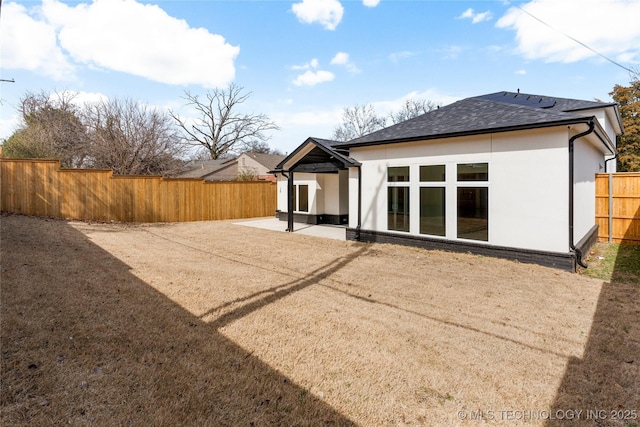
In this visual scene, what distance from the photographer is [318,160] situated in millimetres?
12992

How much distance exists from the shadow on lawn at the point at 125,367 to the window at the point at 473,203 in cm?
574

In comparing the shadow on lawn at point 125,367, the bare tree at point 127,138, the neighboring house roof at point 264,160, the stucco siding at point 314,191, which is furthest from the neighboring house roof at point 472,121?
the neighboring house roof at point 264,160

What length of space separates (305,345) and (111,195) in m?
13.6

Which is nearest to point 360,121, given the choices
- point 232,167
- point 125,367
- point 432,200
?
point 232,167

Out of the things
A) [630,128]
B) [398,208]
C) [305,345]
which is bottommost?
[305,345]

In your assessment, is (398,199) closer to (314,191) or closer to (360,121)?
(314,191)

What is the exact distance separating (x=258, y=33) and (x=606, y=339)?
1413cm

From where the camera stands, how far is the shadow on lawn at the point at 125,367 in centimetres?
244

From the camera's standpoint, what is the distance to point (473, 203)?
8.32 meters

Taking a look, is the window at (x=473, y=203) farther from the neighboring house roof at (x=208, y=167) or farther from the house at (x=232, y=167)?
the neighboring house roof at (x=208, y=167)

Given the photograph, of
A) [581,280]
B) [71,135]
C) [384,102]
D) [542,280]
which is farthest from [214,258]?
[384,102]

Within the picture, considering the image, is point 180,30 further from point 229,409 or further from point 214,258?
point 229,409

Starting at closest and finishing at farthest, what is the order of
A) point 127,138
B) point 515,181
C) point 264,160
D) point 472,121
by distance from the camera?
point 515,181 → point 472,121 → point 127,138 → point 264,160

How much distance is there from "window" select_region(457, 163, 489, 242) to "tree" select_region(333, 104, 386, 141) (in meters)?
38.1
